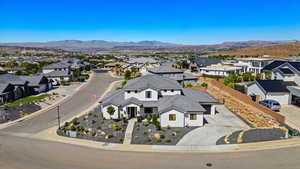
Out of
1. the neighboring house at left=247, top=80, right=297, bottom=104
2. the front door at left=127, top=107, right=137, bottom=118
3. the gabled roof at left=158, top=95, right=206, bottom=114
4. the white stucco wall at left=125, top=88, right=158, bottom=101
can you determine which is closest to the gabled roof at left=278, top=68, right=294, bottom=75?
the neighboring house at left=247, top=80, right=297, bottom=104

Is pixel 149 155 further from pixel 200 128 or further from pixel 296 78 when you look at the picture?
pixel 296 78

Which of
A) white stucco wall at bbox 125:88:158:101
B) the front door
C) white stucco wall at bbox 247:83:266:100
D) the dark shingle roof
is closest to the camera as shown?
the front door

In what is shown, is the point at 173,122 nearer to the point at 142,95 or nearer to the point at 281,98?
the point at 142,95

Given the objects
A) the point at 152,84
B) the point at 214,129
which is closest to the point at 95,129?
the point at 152,84

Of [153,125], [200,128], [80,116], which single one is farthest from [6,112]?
[200,128]

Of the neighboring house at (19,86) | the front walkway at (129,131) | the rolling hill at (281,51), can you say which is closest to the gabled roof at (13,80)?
the neighboring house at (19,86)

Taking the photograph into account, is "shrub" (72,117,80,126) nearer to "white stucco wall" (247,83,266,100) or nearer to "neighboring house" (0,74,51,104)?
"neighboring house" (0,74,51,104)
